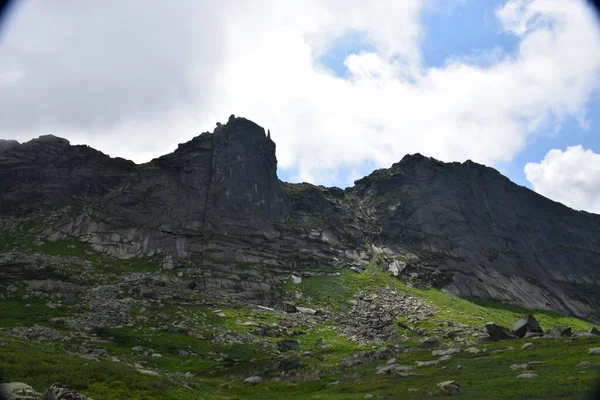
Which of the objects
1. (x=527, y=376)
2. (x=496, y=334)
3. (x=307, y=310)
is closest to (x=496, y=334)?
(x=496, y=334)

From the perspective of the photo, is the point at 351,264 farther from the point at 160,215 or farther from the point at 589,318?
the point at 589,318

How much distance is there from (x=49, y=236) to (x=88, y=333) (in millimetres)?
85464

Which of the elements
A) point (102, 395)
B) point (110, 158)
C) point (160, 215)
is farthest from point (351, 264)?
point (102, 395)

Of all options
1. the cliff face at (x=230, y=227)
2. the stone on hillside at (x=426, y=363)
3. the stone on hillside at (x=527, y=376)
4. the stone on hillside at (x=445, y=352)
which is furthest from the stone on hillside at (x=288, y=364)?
the cliff face at (x=230, y=227)

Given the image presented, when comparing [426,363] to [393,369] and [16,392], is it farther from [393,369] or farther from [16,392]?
[16,392]

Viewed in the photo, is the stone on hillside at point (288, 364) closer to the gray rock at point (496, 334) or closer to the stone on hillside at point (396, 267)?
the gray rock at point (496, 334)

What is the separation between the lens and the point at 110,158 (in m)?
180

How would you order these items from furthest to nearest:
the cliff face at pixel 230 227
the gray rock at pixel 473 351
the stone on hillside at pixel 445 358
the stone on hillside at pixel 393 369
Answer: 1. the cliff face at pixel 230 227
2. the gray rock at pixel 473 351
3. the stone on hillside at pixel 445 358
4. the stone on hillside at pixel 393 369

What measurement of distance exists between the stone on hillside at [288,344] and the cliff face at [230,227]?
4431 centimetres

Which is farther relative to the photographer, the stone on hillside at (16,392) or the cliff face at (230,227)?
the cliff face at (230,227)

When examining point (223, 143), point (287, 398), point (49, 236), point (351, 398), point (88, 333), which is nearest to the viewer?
point (351, 398)

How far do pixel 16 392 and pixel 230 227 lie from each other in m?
141

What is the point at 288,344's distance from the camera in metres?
76.7

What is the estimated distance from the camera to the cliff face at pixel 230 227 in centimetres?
14188
